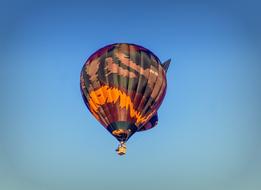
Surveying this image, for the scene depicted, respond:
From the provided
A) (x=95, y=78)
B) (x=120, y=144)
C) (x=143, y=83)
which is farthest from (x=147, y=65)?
(x=120, y=144)

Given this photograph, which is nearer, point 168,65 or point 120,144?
point 120,144

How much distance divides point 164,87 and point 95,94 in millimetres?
5133

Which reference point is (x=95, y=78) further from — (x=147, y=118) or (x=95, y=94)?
(x=147, y=118)

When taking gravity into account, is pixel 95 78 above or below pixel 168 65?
below

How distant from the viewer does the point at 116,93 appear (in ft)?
114

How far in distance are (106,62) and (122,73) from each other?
152cm

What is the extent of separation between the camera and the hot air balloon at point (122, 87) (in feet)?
113

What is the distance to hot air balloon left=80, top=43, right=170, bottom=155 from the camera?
34.4 metres

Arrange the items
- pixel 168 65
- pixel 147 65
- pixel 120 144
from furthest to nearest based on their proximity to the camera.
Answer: pixel 168 65
pixel 147 65
pixel 120 144

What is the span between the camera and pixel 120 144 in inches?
1335

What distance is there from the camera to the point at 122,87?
34844 mm

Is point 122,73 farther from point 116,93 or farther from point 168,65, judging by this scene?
→ point 168,65

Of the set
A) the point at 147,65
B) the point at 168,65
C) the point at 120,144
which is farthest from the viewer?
the point at 168,65

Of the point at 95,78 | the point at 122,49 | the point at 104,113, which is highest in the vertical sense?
the point at 122,49
